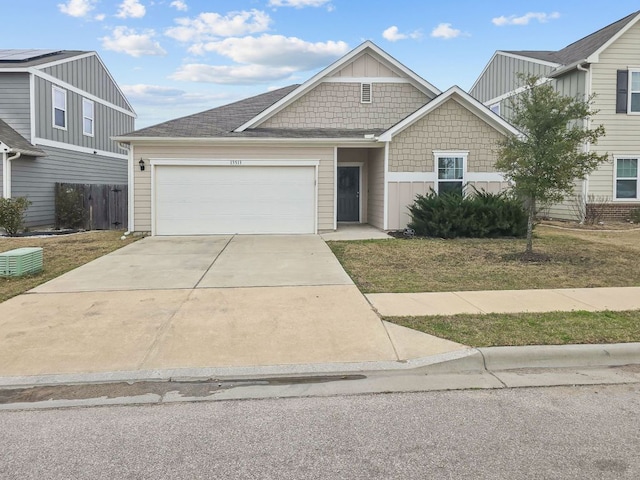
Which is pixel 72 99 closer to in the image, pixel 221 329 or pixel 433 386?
pixel 221 329

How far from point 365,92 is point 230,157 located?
18.4ft

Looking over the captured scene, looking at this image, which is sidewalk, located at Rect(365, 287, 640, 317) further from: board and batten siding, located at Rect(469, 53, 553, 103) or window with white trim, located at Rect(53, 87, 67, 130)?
window with white trim, located at Rect(53, 87, 67, 130)

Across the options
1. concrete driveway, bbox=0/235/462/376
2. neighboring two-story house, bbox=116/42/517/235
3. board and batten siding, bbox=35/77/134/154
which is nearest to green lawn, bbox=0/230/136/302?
concrete driveway, bbox=0/235/462/376

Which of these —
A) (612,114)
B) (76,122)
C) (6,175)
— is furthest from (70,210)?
(612,114)

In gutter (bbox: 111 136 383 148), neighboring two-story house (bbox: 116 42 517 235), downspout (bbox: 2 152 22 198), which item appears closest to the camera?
gutter (bbox: 111 136 383 148)

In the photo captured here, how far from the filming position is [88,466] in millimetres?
3441

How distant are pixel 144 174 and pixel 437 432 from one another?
14.0 metres

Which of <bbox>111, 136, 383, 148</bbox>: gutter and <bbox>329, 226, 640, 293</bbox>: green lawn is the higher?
<bbox>111, 136, 383, 148</bbox>: gutter

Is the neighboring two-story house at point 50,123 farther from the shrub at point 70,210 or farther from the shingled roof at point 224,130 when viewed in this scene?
the shingled roof at point 224,130

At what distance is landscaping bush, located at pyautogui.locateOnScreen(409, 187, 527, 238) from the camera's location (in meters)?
14.5

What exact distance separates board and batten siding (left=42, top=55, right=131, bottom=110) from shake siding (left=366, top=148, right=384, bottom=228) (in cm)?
1240

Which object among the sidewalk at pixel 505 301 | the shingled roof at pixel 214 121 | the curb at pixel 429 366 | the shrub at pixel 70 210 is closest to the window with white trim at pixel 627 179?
the sidewalk at pixel 505 301

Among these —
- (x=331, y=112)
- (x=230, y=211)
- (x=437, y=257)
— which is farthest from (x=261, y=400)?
(x=331, y=112)

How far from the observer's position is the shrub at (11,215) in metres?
15.9
